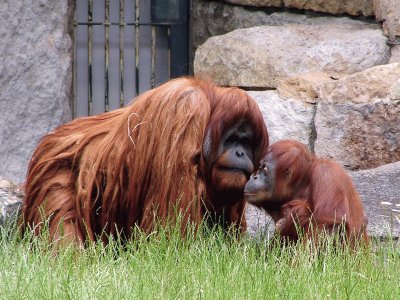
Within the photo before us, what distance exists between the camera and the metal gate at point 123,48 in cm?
609

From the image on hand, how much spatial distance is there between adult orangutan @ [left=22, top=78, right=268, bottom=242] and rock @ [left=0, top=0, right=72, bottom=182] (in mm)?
1243

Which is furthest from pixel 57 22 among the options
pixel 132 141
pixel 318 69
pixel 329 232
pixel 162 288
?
pixel 162 288

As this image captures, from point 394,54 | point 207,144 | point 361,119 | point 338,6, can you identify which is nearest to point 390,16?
point 394,54

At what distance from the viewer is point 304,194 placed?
3.96m

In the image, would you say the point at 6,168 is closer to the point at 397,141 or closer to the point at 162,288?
the point at 397,141

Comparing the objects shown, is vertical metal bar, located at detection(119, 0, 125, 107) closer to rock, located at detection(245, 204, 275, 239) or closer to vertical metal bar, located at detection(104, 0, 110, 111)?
vertical metal bar, located at detection(104, 0, 110, 111)

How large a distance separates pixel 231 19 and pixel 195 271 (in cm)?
276

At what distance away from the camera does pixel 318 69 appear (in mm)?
5336

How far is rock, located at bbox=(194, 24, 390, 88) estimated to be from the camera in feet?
17.5

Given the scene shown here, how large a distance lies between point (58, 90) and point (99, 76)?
0.78 m

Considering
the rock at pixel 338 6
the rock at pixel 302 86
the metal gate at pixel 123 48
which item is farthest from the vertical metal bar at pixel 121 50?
the rock at pixel 302 86

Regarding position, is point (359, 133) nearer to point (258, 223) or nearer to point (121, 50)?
point (258, 223)

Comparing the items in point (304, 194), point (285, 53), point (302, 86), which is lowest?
point (304, 194)

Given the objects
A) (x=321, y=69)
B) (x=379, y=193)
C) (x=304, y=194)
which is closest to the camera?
(x=304, y=194)
